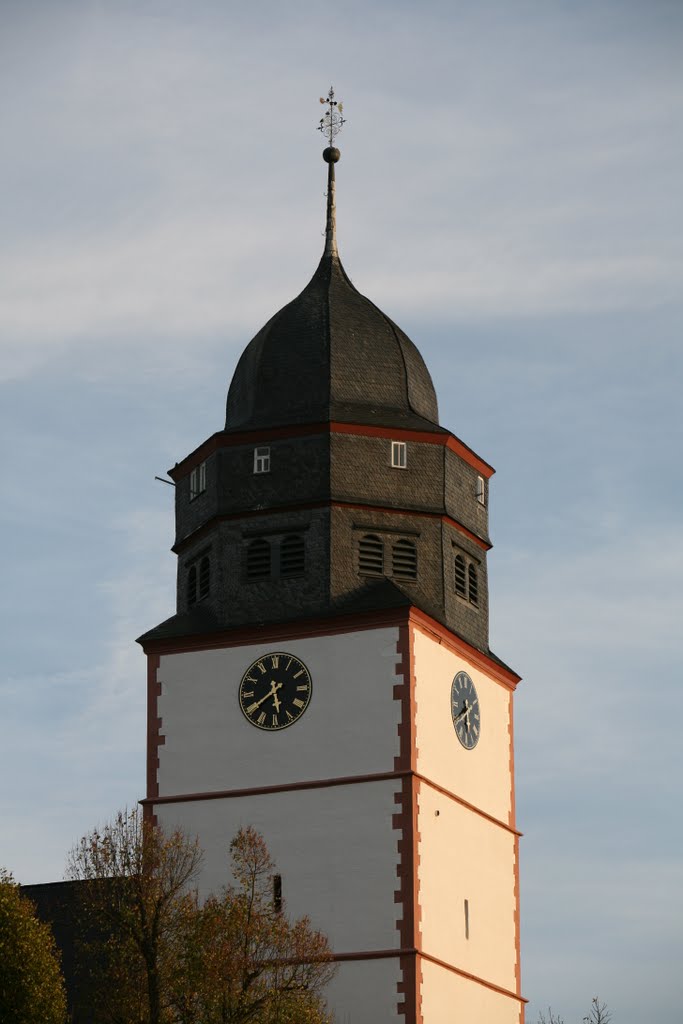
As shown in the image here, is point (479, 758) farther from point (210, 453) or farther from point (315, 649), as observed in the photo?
point (210, 453)

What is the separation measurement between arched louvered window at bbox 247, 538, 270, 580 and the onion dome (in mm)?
2425

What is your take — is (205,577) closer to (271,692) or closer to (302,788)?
(271,692)

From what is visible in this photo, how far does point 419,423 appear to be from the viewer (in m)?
58.0

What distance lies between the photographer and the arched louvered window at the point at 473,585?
57625 millimetres

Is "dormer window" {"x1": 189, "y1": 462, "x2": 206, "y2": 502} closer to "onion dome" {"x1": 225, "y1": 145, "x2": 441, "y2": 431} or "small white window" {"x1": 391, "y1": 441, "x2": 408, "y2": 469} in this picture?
"onion dome" {"x1": 225, "y1": 145, "x2": 441, "y2": 431}

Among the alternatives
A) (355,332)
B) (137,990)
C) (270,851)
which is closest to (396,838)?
(270,851)

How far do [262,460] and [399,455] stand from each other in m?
2.56

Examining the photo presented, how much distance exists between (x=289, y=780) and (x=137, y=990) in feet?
19.9

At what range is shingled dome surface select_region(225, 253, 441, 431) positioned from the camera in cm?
5775

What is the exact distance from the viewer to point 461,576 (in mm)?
57375

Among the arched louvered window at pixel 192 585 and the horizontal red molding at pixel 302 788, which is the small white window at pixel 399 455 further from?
the horizontal red molding at pixel 302 788

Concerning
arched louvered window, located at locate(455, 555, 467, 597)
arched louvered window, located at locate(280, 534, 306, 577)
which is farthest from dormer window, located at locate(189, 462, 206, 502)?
arched louvered window, located at locate(455, 555, 467, 597)

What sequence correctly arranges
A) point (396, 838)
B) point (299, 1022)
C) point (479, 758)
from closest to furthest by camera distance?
point (299, 1022) < point (396, 838) < point (479, 758)

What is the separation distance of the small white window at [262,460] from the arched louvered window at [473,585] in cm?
430
